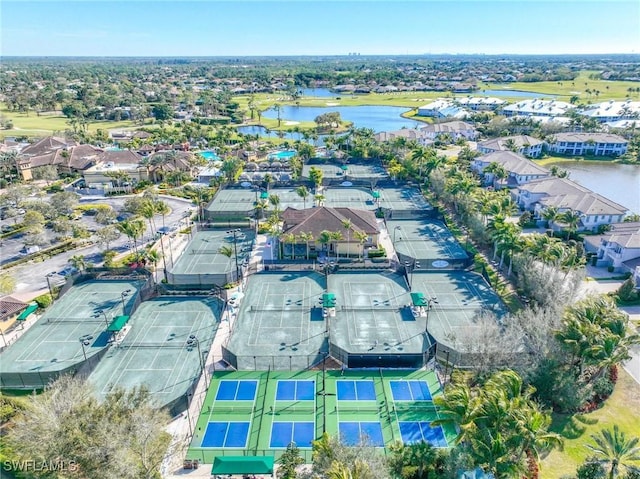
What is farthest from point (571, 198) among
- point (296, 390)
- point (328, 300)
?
point (296, 390)

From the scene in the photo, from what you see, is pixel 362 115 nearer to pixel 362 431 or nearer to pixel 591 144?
pixel 591 144

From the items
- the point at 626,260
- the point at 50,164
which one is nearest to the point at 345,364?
the point at 626,260

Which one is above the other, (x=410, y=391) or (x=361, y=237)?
(x=361, y=237)

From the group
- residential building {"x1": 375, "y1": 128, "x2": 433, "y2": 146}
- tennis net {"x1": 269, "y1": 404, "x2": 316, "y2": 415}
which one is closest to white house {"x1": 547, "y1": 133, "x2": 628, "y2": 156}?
residential building {"x1": 375, "y1": 128, "x2": 433, "y2": 146}

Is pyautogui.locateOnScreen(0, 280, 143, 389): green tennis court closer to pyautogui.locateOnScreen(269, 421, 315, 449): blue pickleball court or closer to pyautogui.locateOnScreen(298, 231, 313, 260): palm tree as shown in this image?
pyautogui.locateOnScreen(269, 421, 315, 449): blue pickleball court

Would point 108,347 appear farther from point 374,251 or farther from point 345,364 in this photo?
point 374,251

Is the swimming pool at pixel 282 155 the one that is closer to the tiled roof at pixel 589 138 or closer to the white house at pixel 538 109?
the tiled roof at pixel 589 138
